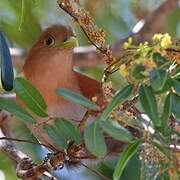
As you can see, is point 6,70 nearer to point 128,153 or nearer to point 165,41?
point 128,153

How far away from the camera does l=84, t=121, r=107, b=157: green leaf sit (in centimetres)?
177

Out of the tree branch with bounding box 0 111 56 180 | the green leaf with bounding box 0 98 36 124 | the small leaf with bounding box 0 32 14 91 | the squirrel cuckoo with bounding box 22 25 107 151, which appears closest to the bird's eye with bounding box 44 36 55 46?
the squirrel cuckoo with bounding box 22 25 107 151

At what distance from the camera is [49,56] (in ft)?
11.7

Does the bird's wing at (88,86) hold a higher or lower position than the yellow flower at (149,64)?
Result: lower

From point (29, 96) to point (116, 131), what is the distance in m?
0.57

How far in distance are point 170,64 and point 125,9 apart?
3.21 metres

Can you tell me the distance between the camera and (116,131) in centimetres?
176

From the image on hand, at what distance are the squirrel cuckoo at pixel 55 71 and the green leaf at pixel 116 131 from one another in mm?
1357

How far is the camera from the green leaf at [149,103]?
5.76 ft

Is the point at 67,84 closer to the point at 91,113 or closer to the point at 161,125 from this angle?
the point at 91,113

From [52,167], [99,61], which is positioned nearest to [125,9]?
[99,61]

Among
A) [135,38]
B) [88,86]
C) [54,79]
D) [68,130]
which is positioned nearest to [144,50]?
[68,130]

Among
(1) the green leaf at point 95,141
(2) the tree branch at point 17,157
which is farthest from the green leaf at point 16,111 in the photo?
(1) the green leaf at point 95,141

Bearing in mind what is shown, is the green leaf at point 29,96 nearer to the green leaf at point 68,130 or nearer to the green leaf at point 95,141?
the green leaf at point 68,130
